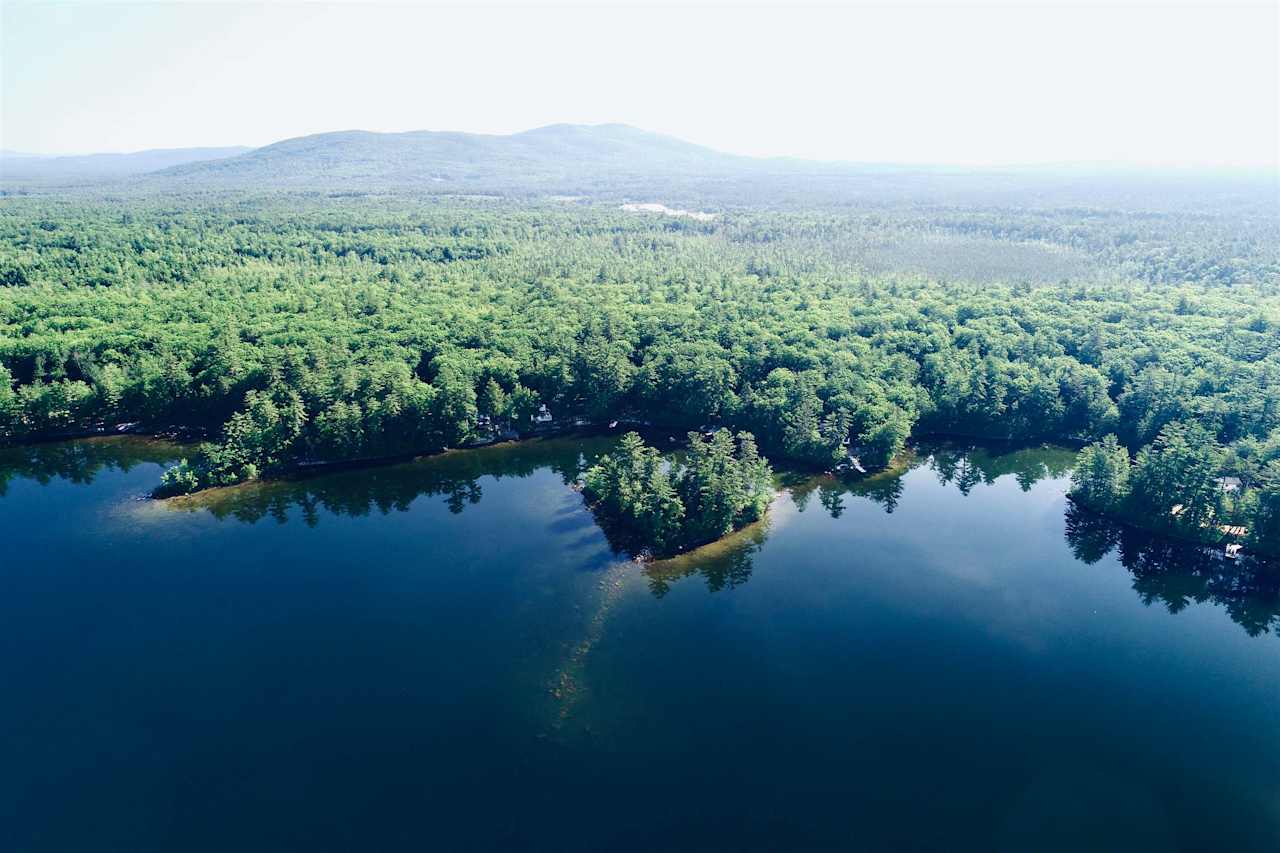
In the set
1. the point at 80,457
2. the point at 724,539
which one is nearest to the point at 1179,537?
the point at 724,539

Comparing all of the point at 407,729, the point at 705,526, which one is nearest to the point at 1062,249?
the point at 705,526

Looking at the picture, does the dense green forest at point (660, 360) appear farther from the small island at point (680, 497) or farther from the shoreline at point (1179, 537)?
the small island at point (680, 497)

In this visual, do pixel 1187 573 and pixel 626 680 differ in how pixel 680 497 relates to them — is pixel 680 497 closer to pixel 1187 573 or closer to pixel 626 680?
pixel 626 680

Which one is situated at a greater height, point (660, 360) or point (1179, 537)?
point (660, 360)

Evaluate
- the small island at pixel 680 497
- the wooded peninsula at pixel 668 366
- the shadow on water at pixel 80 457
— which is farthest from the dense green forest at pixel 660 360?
the small island at pixel 680 497

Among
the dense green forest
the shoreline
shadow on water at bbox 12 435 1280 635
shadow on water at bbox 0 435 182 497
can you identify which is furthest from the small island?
shadow on water at bbox 0 435 182 497

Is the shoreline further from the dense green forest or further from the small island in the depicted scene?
the small island
